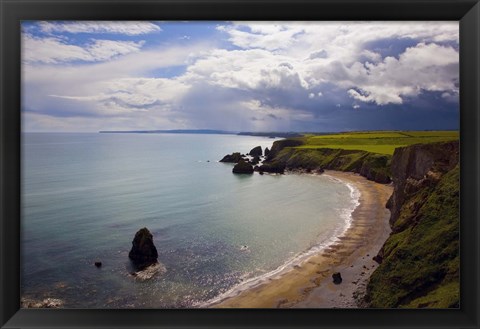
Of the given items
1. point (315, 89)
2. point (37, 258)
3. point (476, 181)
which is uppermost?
point (315, 89)

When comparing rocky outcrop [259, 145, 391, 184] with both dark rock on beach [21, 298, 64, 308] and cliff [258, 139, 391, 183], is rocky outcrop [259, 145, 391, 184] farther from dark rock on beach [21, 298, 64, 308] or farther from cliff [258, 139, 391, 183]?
dark rock on beach [21, 298, 64, 308]

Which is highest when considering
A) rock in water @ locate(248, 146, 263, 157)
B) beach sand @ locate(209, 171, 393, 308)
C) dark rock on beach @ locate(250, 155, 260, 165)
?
rock in water @ locate(248, 146, 263, 157)

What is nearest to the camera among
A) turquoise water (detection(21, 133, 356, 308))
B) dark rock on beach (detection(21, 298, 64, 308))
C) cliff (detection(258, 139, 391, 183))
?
dark rock on beach (detection(21, 298, 64, 308))

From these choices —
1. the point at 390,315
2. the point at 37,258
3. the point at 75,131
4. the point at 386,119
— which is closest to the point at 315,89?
the point at 386,119

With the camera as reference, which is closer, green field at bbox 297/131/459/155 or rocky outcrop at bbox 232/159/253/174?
green field at bbox 297/131/459/155

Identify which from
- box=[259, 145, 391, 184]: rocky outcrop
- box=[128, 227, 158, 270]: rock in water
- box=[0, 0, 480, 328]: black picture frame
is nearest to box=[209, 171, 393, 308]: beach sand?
box=[259, 145, 391, 184]: rocky outcrop

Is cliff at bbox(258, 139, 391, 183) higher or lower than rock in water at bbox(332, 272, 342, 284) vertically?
higher

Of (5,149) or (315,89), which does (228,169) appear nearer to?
(315,89)

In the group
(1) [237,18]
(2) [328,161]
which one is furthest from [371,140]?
(1) [237,18]

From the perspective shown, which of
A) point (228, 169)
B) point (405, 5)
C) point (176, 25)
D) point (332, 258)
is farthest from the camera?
point (228, 169)
